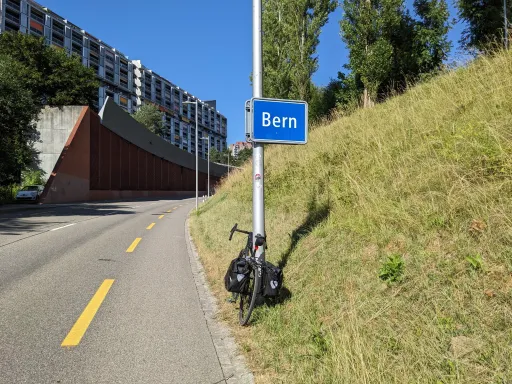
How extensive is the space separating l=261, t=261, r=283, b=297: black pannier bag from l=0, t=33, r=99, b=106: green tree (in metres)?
44.4

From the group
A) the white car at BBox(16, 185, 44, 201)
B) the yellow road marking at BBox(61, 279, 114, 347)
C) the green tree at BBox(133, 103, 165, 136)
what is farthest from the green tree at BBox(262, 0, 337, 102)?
the green tree at BBox(133, 103, 165, 136)

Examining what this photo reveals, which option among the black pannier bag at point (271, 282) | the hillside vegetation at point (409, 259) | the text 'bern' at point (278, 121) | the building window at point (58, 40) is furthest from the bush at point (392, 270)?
the building window at point (58, 40)

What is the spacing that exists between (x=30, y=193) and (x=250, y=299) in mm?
32427

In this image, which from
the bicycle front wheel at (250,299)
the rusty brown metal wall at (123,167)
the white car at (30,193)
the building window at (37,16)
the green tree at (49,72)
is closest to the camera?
the bicycle front wheel at (250,299)

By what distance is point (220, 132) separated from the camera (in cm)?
17238

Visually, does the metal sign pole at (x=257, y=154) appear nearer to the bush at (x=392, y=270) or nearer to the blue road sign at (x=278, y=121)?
the blue road sign at (x=278, y=121)

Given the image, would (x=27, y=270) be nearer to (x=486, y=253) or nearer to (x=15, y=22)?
(x=486, y=253)

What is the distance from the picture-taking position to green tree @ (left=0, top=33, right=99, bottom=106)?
41688 millimetres

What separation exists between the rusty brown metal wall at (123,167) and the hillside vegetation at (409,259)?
37.6m

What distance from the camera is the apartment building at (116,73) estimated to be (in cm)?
7512

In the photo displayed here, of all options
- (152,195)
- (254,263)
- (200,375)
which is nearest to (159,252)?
(254,263)

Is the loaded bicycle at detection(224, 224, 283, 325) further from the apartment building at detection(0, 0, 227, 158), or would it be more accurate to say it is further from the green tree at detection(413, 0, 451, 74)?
the apartment building at detection(0, 0, 227, 158)

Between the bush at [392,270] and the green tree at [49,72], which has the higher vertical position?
the green tree at [49,72]

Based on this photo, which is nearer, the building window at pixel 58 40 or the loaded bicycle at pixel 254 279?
the loaded bicycle at pixel 254 279
